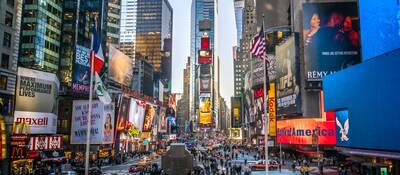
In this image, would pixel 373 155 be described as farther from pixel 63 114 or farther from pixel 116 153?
pixel 116 153

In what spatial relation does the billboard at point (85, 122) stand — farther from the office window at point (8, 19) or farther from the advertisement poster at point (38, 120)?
the office window at point (8, 19)

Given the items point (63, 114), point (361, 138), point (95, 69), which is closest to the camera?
point (95, 69)

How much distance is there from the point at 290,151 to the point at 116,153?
134ft

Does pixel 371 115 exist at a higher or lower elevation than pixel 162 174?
higher

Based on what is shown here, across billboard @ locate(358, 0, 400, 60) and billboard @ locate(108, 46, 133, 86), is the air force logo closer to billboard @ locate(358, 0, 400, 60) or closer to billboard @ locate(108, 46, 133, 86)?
billboard @ locate(358, 0, 400, 60)

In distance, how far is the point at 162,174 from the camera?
37344mm

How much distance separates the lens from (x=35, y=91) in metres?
49.3

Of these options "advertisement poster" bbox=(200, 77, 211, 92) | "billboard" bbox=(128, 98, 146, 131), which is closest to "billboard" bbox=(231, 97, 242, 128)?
"advertisement poster" bbox=(200, 77, 211, 92)

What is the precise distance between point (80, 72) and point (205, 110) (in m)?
104

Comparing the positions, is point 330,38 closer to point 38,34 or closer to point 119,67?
point 119,67

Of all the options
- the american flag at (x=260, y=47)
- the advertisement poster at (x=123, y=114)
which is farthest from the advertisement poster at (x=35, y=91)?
the american flag at (x=260, y=47)

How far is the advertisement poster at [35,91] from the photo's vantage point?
4688cm

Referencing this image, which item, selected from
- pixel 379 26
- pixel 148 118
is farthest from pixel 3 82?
pixel 148 118

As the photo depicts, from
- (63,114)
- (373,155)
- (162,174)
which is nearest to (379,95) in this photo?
(373,155)
